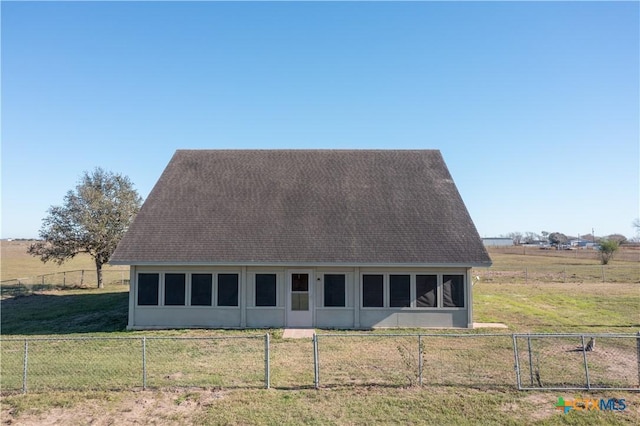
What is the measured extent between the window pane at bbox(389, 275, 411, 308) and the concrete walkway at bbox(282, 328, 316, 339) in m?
3.40

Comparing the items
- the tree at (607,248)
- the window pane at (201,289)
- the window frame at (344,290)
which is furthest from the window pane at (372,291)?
the tree at (607,248)

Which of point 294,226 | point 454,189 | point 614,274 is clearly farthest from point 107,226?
point 614,274

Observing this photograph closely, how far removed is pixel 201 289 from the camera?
16531mm

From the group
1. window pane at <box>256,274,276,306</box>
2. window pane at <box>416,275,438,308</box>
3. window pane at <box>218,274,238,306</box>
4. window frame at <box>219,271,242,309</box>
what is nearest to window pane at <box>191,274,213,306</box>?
window frame at <box>219,271,242,309</box>

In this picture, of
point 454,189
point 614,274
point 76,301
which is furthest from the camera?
point 614,274

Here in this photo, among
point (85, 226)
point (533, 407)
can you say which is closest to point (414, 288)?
point (533, 407)

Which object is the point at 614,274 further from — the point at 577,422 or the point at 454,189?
the point at 577,422

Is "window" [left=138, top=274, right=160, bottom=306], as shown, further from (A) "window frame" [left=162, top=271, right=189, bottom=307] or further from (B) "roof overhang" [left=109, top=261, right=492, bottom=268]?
(B) "roof overhang" [left=109, top=261, right=492, bottom=268]

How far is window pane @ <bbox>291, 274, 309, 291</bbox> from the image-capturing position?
16.5 metres

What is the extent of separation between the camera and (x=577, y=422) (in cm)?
779

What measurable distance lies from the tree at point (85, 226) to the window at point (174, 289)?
52.1 ft

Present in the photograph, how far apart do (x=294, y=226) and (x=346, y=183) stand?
3.92 m

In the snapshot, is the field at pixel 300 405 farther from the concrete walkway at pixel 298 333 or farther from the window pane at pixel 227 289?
the window pane at pixel 227 289

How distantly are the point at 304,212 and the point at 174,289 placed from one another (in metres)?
6.26
